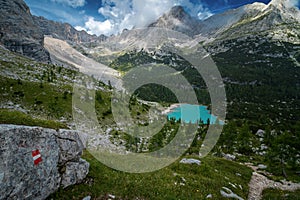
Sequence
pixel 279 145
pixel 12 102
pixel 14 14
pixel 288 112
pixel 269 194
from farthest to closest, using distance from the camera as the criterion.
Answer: pixel 14 14, pixel 288 112, pixel 12 102, pixel 279 145, pixel 269 194

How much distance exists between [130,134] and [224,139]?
31552 millimetres

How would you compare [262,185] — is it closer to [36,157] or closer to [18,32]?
[36,157]

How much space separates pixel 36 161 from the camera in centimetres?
1008

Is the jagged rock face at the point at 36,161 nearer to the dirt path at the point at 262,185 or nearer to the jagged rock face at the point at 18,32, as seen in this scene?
the dirt path at the point at 262,185

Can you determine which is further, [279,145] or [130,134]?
[130,134]

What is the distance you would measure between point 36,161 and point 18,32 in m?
211

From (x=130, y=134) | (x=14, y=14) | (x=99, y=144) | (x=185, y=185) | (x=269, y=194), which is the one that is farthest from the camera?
(x=14, y=14)

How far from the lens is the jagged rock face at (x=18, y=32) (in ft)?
525


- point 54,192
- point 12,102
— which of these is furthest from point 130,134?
point 54,192

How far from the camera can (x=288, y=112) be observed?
164500 mm

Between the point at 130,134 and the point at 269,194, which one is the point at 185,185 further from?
the point at 130,134

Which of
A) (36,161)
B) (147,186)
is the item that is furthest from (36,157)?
(147,186)

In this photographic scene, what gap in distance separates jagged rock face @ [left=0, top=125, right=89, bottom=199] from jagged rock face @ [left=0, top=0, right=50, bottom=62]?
7362 inches

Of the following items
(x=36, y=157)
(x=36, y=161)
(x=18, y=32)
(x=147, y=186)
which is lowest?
(x=147, y=186)
